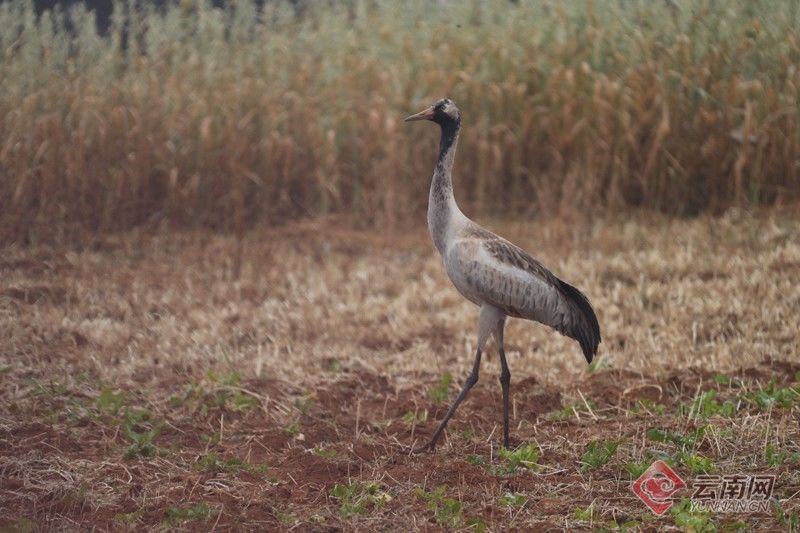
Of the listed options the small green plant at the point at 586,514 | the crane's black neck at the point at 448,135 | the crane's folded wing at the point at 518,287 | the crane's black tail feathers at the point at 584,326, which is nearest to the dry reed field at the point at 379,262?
the small green plant at the point at 586,514

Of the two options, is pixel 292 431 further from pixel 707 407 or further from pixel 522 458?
pixel 707 407

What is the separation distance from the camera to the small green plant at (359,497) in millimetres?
4090

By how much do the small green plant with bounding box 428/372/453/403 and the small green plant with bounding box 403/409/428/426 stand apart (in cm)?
22

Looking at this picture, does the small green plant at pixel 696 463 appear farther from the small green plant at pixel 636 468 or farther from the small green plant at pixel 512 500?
the small green plant at pixel 512 500

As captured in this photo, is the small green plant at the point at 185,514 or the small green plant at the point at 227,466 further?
the small green plant at the point at 227,466

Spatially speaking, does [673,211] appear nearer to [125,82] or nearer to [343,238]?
[343,238]

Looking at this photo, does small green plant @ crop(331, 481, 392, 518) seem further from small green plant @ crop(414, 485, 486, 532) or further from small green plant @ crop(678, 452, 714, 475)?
small green plant @ crop(678, 452, 714, 475)

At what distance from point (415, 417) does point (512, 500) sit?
1.15 m

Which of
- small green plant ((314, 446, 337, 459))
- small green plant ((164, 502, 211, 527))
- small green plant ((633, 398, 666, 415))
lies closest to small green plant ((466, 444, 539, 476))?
small green plant ((314, 446, 337, 459))

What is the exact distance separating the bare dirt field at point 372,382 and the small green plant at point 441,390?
2 centimetres

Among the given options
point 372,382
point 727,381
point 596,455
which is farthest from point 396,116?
point 596,455

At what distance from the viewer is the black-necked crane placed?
4.79 metres

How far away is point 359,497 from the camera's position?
13.8ft

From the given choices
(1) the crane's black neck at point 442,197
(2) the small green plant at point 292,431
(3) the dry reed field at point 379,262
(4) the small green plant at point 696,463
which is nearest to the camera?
(4) the small green plant at point 696,463
